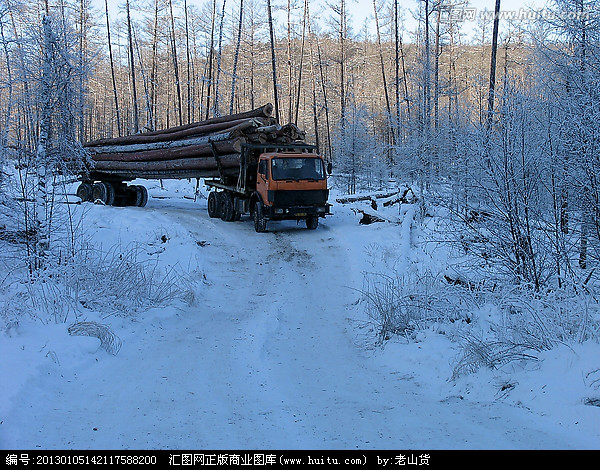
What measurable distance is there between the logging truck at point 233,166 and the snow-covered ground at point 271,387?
23.0ft

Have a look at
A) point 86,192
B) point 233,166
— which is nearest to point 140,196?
point 86,192

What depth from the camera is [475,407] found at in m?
4.01

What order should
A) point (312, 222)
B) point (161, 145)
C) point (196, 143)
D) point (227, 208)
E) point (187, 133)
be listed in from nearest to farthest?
1. point (312, 222)
2. point (227, 208)
3. point (196, 143)
4. point (187, 133)
5. point (161, 145)

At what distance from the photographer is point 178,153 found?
1852cm

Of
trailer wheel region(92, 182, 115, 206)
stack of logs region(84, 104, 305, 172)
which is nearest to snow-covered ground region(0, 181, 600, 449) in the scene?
stack of logs region(84, 104, 305, 172)

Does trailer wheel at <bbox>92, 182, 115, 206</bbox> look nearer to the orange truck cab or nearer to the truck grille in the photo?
the orange truck cab

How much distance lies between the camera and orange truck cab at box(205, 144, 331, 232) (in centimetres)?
1455

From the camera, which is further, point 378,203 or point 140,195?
point 140,195

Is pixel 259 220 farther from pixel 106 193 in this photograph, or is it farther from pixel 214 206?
pixel 106 193

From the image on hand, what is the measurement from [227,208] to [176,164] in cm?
339

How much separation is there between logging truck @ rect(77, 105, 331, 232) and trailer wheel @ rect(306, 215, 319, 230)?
0.03 meters

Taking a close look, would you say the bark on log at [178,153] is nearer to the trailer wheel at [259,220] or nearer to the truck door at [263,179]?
the truck door at [263,179]

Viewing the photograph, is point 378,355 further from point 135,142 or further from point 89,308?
Answer: point 135,142
